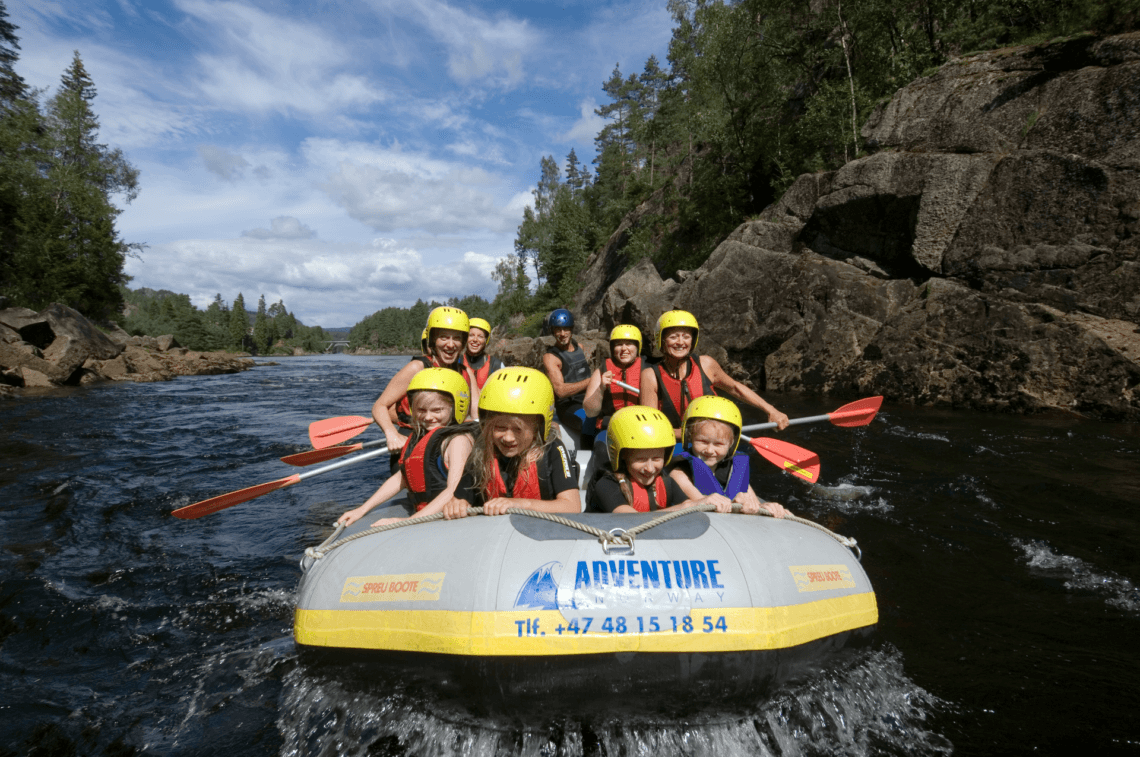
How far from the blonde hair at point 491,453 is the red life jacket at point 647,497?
0.57m

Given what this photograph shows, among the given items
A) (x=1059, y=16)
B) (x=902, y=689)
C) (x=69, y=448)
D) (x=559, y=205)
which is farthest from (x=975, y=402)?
(x=559, y=205)

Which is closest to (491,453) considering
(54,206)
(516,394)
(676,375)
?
(516,394)

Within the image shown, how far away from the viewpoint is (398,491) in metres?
3.84

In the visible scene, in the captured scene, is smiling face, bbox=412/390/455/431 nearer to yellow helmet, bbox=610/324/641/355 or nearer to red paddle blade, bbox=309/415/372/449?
red paddle blade, bbox=309/415/372/449

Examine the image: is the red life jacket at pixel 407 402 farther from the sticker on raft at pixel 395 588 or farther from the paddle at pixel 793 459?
the paddle at pixel 793 459

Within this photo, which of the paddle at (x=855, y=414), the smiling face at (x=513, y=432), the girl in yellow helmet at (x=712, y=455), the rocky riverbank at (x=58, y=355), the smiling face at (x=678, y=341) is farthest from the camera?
the rocky riverbank at (x=58, y=355)

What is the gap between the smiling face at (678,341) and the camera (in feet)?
15.2

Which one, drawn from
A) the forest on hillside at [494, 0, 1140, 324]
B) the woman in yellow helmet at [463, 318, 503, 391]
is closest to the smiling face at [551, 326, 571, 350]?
the woman in yellow helmet at [463, 318, 503, 391]

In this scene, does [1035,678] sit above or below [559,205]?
below

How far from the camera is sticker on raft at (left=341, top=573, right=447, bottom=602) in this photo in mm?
2363

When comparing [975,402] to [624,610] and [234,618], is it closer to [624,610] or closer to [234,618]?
[624,610]

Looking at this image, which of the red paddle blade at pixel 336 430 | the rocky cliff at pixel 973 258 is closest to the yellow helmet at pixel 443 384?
the red paddle blade at pixel 336 430

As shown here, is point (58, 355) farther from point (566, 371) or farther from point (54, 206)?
point (566, 371)

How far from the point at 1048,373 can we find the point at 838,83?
1129 centimetres
